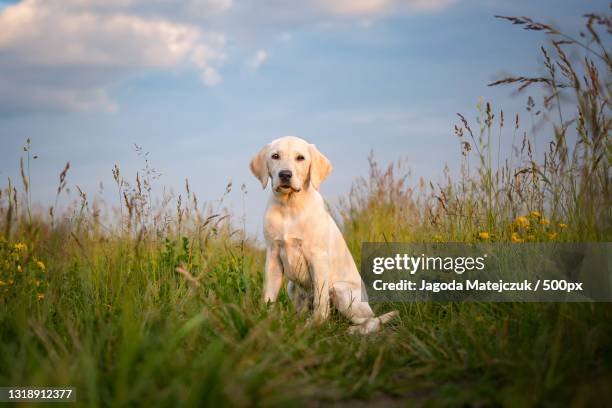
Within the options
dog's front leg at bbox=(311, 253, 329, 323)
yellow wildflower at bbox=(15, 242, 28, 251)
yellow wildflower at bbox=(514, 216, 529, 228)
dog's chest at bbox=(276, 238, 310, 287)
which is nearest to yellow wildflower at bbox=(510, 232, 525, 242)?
yellow wildflower at bbox=(514, 216, 529, 228)

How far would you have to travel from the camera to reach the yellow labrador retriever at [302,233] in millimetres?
4352

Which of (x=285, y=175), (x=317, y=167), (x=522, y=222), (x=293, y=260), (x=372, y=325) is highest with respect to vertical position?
(x=317, y=167)

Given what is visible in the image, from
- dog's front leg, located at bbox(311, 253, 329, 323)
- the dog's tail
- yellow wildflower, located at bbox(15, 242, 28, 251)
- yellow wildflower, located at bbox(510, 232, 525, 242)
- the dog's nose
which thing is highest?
the dog's nose

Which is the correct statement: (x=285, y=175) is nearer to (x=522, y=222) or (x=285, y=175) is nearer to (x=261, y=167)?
(x=261, y=167)

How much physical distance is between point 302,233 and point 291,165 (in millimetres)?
581

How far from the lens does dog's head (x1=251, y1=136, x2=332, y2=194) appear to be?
4250 mm

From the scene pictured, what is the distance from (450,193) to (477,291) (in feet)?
6.27

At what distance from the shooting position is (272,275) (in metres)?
4.51

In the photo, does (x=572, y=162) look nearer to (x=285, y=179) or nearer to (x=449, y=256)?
(x=449, y=256)

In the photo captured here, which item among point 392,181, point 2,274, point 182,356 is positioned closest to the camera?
point 182,356

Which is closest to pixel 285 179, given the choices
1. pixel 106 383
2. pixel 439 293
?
pixel 439 293

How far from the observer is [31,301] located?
3.94 metres

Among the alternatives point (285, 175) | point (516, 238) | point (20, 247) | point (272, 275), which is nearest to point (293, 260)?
point (272, 275)

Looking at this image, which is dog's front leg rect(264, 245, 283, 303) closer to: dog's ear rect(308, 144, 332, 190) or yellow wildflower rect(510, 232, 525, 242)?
dog's ear rect(308, 144, 332, 190)
